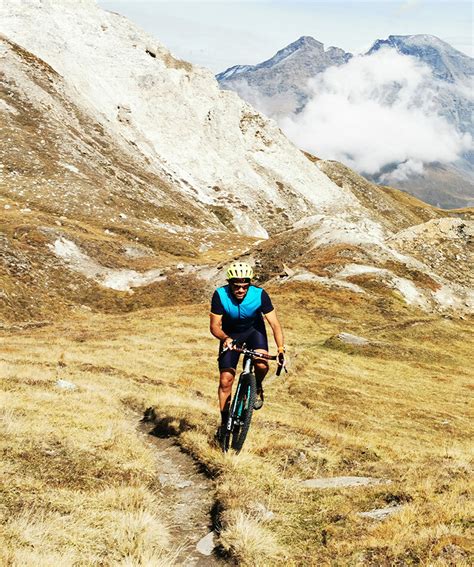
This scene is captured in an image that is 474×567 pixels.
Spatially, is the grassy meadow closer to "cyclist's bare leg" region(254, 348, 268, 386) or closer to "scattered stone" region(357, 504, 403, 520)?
"scattered stone" region(357, 504, 403, 520)

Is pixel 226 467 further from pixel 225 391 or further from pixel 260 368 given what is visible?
pixel 260 368

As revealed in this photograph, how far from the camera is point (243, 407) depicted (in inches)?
473

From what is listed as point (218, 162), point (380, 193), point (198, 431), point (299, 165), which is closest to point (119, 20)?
point (218, 162)

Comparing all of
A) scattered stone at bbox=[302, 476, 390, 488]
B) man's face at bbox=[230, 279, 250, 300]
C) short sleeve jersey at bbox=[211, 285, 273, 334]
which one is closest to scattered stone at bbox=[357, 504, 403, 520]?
scattered stone at bbox=[302, 476, 390, 488]

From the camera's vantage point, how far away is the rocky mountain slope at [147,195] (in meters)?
60.1

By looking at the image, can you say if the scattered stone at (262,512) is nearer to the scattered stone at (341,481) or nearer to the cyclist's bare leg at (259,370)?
the scattered stone at (341,481)

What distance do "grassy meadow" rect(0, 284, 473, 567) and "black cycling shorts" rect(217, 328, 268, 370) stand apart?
203 centimetres

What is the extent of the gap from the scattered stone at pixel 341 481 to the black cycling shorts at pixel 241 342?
3.03 m

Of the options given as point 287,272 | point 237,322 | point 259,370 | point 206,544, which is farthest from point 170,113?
point 206,544

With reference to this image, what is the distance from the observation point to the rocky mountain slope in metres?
60.1

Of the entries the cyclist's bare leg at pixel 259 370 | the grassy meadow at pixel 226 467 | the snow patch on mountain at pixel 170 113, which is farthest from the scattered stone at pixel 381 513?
the snow patch on mountain at pixel 170 113

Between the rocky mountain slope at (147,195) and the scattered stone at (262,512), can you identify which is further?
the rocky mountain slope at (147,195)

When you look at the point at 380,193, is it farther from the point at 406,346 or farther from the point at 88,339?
the point at 88,339

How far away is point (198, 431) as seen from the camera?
13875mm
